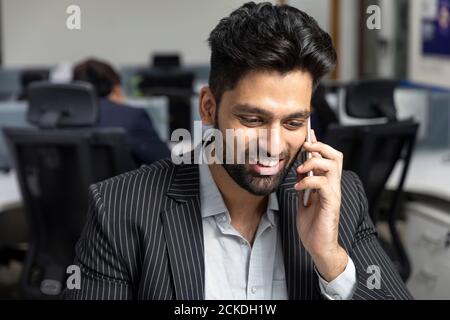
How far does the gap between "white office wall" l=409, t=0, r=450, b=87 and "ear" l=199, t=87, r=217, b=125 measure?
3.57m

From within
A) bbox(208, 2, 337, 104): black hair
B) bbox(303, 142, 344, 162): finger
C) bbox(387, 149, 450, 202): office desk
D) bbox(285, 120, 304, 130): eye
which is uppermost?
bbox(208, 2, 337, 104): black hair

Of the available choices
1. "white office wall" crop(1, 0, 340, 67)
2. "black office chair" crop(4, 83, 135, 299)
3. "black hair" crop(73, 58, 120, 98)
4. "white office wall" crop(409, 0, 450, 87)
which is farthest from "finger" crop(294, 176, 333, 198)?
"white office wall" crop(1, 0, 340, 67)

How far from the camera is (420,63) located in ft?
15.4

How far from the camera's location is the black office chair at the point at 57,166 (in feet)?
6.90

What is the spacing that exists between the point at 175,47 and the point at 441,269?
6.13 m

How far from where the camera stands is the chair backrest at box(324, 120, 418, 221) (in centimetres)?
226

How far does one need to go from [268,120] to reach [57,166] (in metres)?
1.41

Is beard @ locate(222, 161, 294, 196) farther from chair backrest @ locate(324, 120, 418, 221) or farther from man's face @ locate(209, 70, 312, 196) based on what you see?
chair backrest @ locate(324, 120, 418, 221)

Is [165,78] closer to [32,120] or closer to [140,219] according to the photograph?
[32,120]

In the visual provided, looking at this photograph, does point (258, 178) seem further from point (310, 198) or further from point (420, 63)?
point (420, 63)

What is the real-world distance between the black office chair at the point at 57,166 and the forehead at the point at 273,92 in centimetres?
115

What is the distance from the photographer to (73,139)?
82.8 inches

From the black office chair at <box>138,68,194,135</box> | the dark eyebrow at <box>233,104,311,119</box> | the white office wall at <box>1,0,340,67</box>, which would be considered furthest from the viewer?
the white office wall at <box>1,0,340,67</box>

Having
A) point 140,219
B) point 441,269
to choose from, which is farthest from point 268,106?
point 441,269
